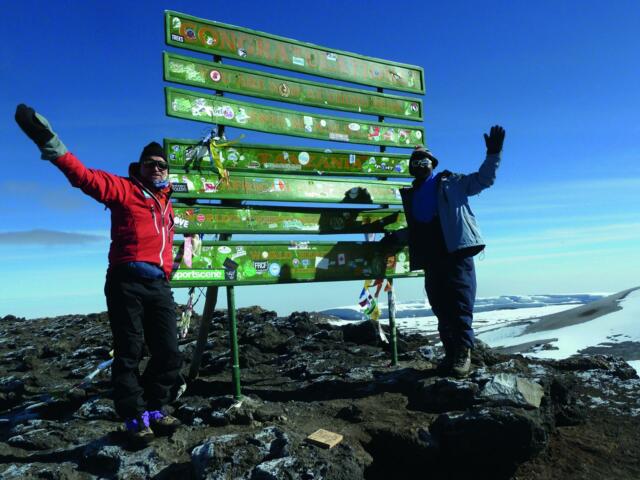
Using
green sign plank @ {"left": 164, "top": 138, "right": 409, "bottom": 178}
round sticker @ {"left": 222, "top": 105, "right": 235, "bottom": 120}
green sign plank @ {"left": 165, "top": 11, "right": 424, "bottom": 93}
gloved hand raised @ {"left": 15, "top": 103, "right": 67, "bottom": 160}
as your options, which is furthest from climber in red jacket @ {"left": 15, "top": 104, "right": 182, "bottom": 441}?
green sign plank @ {"left": 165, "top": 11, "right": 424, "bottom": 93}

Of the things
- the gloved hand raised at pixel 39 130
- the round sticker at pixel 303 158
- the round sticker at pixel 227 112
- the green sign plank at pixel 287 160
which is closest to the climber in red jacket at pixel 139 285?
the gloved hand raised at pixel 39 130

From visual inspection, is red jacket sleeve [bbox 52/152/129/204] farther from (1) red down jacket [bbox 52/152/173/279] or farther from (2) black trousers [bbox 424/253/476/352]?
(2) black trousers [bbox 424/253/476/352]

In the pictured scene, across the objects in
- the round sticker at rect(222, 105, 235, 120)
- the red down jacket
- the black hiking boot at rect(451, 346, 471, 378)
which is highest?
the round sticker at rect(222, 105, 235, 120)

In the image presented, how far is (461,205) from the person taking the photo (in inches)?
213

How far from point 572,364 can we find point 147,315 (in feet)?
19.1

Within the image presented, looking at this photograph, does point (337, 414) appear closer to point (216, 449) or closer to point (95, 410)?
point (216, 449)

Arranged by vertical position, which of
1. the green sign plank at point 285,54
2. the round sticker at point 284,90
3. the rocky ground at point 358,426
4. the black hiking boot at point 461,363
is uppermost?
the green sign plank at point 285,54

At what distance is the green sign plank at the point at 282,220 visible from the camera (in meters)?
5.30

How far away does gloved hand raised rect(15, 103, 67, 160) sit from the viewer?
3.48m

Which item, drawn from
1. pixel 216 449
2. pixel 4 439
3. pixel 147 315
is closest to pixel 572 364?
pixel 216 449

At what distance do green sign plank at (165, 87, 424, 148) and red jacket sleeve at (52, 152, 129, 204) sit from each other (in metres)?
1.32

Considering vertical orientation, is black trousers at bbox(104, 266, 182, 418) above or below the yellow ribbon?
below

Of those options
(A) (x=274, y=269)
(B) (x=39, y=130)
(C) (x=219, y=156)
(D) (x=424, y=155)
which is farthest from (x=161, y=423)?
(D) (x=424, y=155)

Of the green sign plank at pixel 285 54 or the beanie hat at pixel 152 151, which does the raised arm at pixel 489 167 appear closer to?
the green sign plank at pixel 285 54
